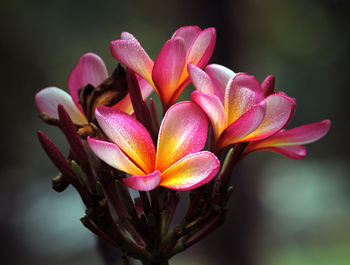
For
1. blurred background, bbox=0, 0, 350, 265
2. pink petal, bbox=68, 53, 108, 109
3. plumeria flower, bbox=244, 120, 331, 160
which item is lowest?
blurred background, bbox=0, 0, 350, 265

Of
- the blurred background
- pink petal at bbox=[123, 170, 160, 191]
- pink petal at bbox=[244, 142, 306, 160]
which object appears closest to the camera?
pink petal at bbox=[123, 170, 160, 191]

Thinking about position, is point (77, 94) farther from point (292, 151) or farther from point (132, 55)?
point (292, 151)

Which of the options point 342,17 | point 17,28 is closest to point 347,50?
point 342,17

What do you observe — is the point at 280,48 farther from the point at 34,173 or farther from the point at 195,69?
the point at 195,69

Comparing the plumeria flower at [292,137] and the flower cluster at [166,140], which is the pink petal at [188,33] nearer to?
the flower cluster at [166,140]

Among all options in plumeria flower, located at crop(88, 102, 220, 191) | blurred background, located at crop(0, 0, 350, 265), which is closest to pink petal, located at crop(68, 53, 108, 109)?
plumeria flower, located at crop(88, 102, 220, 191)

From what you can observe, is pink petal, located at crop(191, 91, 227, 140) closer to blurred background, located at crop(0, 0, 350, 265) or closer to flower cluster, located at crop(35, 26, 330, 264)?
flower cluster, located at crop(35, 26, 330, 264)

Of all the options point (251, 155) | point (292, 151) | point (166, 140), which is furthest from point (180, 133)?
point (251, 155)
